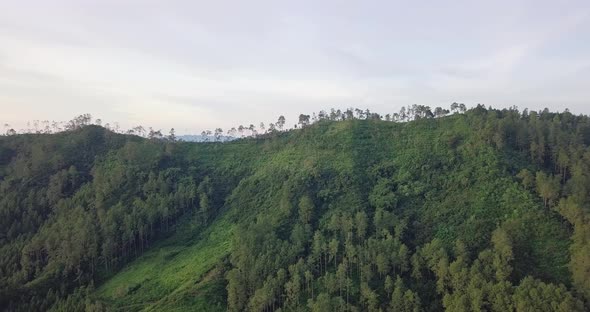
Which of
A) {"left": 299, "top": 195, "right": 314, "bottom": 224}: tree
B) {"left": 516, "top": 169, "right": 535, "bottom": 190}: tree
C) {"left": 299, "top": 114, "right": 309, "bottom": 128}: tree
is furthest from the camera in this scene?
{"left": 299, "top": 114, "right": 309, "bottom": 128}: tree

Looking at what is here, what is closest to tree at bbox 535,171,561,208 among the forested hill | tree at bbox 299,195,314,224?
the forested hill

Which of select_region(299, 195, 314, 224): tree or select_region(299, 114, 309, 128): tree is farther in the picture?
select_region(299, 114, 309, 128): tree

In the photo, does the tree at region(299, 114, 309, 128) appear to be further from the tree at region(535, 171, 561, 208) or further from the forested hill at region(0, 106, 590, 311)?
the tree at region(535, 171, 561, 208)

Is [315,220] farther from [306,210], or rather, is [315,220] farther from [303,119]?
[303,119]

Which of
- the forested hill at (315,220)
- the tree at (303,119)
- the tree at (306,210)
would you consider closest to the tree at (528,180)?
the forested hill at (315,220)

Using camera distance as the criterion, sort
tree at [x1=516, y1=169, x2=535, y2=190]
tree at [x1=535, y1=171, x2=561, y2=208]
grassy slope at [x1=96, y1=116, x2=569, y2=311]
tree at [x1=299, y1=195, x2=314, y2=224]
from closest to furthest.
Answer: grassy slope at [x1=96, y1=116, x2=569, y2=311], tree at [x1=535, y1=171, x2=561, y2=208], tree at [x1=516, y1=169, x2=535, y2=190], tree at [x1=299, y1=195, x2=314, y2=224]

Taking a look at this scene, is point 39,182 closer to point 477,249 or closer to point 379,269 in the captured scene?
point 379,269

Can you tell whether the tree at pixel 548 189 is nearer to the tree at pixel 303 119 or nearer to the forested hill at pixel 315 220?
the forested hill at pixel 315 220

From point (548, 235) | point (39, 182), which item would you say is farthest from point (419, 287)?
point (39, 182)

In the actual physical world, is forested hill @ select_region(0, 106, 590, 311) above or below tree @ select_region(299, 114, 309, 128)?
below
